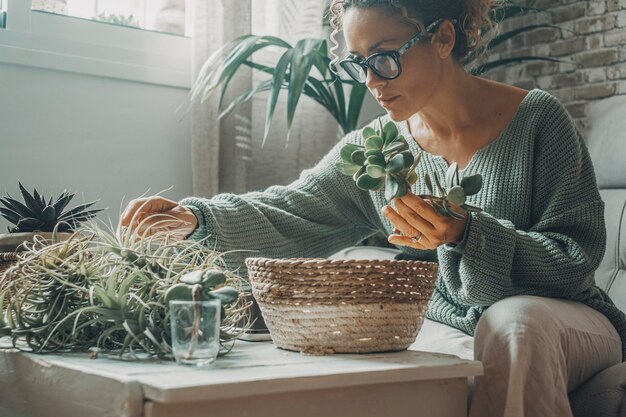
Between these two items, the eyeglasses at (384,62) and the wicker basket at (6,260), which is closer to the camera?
the wicker basket at (6,260)

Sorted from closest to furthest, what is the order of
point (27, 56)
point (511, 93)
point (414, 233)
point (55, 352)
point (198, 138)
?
1. point (55, 352)
2. point (414, 233)
3. point (511, 93)
4. point (27, 56)
5. point (198, 138)

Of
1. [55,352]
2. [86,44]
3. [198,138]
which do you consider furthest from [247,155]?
[55,352]

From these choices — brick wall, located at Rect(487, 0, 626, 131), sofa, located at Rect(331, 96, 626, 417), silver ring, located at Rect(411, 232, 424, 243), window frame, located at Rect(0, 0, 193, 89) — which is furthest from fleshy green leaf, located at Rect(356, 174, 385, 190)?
brick wall, located at Rect(487, 0, 626, 131)

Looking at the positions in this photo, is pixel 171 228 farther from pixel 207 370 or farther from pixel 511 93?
pixel 511 93

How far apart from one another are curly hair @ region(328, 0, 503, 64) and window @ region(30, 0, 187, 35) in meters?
0.98

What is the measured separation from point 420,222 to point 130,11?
5.40 feet

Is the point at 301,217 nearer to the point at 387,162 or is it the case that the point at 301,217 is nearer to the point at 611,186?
the point at 387,162

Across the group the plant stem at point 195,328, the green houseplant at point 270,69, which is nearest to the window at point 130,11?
the green houseplant at point 270,69

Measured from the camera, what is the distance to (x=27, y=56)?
2146mm

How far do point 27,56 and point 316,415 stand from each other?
1.56 metres

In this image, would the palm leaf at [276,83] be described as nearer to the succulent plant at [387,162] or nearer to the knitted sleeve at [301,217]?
the knitted sleeve at [301,217]

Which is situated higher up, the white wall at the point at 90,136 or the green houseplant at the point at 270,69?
the green houseplant at the point at 270,69

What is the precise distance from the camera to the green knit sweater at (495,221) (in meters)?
1.31

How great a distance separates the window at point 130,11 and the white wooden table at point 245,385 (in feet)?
4.80
